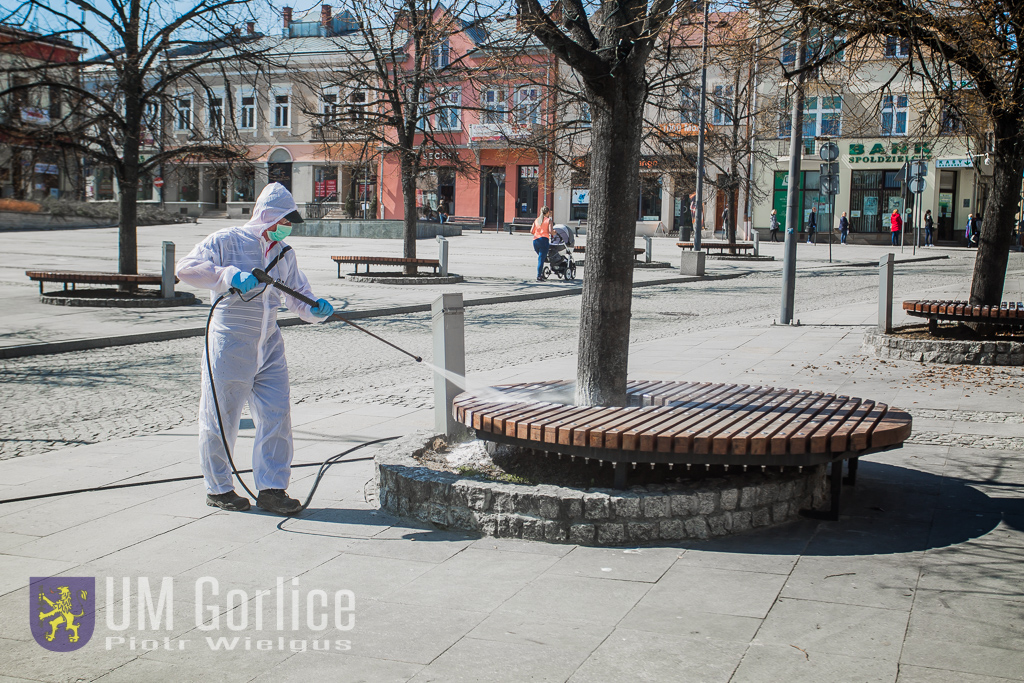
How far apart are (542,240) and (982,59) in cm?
1369

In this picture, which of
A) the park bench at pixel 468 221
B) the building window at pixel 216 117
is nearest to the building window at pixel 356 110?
the building window at pixel 216 117

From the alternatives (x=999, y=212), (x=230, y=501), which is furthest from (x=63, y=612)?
(x=999, y=212)

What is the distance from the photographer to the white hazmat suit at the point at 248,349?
16.1ft

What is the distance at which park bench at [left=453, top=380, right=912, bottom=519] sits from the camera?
4.45 meters

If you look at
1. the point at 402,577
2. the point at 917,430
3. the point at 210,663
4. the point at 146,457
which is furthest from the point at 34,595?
the point at 917,430

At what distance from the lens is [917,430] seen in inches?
277

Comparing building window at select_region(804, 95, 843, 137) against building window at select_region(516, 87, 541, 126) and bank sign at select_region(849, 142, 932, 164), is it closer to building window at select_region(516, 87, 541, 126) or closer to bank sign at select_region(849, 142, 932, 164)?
bank sign at select_region(849, 142, 932, 164)

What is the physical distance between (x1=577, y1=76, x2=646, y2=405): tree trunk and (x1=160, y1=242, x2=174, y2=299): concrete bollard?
11699 mm

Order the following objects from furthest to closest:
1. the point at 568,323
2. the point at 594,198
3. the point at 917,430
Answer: the point at 568,323, the point at 917,430, the point at 594,198

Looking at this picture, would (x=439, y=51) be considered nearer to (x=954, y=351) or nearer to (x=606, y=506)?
(x=954, y=351)

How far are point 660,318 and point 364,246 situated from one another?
21.3m

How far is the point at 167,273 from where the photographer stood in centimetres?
1583

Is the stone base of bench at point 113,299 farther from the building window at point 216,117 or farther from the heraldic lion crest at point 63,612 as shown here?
the heraldic lion crest at point 63,612

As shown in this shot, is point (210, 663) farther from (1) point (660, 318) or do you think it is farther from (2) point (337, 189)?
(2) point (337, 189)
